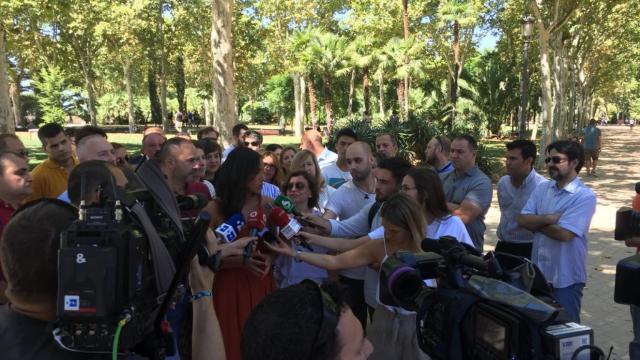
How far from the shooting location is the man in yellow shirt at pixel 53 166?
16.7 ft

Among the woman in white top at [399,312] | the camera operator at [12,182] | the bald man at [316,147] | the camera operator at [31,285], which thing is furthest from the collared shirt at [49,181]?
the camera operator at [31,285]

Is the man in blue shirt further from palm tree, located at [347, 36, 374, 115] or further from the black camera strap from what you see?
the black camera strap

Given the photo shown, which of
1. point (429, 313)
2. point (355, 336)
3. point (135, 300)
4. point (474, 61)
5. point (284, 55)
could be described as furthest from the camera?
point (474, 61)

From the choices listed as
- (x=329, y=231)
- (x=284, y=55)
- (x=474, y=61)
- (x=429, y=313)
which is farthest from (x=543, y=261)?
(x=474, y=61)

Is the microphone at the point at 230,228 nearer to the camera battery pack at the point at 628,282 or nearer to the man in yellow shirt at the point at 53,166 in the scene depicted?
the camera battery pack at the point at 628,282

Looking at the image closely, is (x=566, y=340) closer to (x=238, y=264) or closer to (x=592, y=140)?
(x=238, y=264)

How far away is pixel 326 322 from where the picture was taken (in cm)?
145

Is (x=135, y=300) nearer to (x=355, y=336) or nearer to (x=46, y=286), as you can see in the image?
(x=46, y=286)

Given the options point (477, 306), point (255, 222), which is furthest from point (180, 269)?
point (255, 222)

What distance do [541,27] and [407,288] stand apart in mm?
18436

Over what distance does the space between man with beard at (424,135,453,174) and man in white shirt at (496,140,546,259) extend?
2.44ft

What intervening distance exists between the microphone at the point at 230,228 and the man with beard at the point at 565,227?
101 inches

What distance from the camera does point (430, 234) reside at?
3.27 m

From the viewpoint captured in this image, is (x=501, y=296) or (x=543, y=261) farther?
(x=543, y=261)
